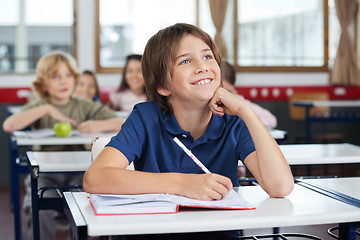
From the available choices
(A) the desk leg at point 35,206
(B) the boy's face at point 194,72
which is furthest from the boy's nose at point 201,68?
(A) the desk leg at point 35,206

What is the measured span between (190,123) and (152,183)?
0.38 m

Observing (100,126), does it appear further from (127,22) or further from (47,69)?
(127,22)

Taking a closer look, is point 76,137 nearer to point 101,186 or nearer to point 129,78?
point 101,186

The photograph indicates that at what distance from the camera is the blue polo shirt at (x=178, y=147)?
1.50 m

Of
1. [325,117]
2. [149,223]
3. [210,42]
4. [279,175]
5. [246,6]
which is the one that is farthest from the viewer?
[246,6]

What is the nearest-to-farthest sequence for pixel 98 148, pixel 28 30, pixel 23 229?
pixel 98 148 < pixel 23 229 < pixel 28 30

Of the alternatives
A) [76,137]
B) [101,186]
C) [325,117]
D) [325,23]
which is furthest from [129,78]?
[101,186]

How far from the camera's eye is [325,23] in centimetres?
636

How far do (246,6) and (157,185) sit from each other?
17.1ft

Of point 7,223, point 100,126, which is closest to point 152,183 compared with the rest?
point 100,126

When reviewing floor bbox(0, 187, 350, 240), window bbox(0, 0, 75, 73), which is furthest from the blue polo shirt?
window bbox(0, 0, 75, 73)

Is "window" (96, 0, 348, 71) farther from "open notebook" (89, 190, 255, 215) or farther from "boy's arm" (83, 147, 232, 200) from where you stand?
"open notebook" (89, 190, 255, 215)

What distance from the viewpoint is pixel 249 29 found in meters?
6.21

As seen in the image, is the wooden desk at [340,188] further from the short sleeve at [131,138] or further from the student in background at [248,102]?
the student in background at [248,102]
